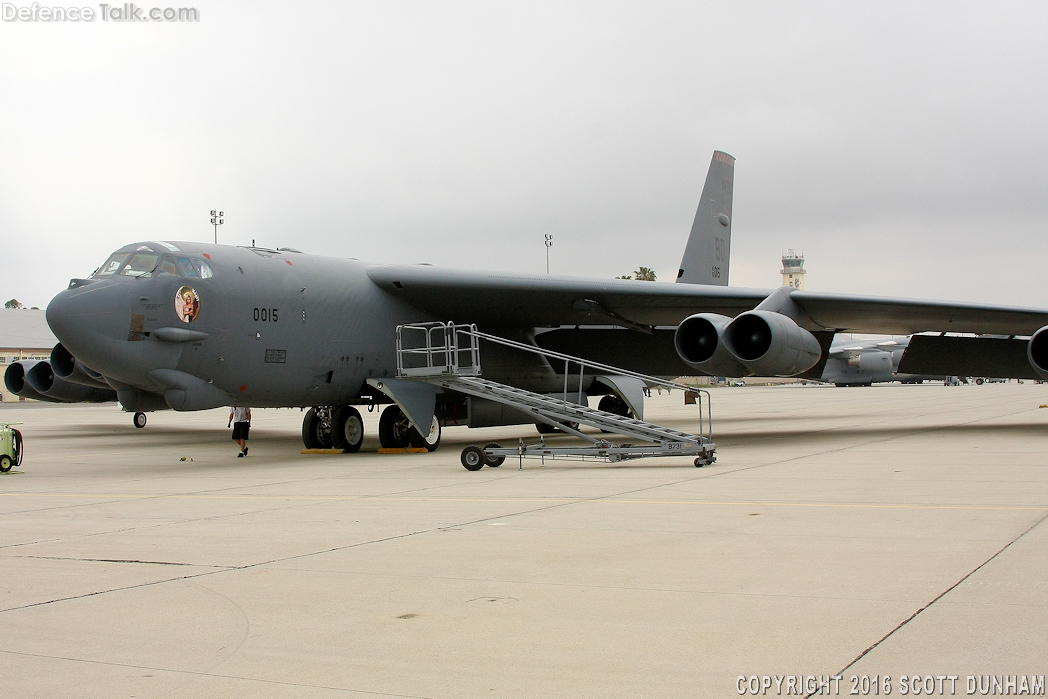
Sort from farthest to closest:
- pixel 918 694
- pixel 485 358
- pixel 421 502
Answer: pixel 485 358 → pixel 421 502 → pixel 918 694

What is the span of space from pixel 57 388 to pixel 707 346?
62.3ft

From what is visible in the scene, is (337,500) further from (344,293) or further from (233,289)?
(344,293)

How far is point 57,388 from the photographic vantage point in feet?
85.3

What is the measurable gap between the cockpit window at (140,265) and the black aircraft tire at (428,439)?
17.3 ft

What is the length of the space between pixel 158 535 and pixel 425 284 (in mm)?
8964

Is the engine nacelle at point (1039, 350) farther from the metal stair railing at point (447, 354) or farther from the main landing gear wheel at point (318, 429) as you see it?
the main landing gear wheel at point (318, 429)

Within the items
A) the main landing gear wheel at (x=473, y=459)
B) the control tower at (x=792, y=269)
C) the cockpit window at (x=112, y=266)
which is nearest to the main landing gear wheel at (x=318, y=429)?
the cockpit window at (x=112, y=266)

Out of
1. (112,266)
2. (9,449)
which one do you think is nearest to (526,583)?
(112,266)

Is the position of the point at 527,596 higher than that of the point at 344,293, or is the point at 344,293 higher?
the point at 344,293

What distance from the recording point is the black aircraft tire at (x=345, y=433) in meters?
17.0

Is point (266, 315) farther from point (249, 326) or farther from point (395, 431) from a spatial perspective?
point (395, 431)

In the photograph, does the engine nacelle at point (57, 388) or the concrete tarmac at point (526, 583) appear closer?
the concrete tarmac at point (526, 583)

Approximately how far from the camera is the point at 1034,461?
11898 mm

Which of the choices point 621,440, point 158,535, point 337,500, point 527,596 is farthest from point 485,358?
point 527,596
